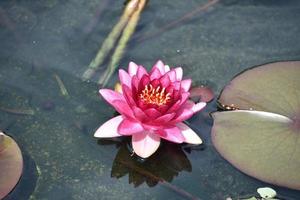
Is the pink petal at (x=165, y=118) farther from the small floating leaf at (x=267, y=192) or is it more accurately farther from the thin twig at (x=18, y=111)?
the thin twig at (x=18, y=111)

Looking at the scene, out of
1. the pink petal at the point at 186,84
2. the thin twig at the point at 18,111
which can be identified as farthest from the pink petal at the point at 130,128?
the thin twig at the point at 18,111

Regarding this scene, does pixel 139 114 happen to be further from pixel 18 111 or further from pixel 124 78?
pixel 18 111

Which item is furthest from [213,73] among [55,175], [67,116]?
[55,175]

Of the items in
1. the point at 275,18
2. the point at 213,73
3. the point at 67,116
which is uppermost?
the point at 275,18

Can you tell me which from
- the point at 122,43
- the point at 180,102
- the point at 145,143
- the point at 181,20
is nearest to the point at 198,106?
the point at 180,102

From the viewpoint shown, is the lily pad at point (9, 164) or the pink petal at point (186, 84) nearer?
the lily pad at point (9, 164)

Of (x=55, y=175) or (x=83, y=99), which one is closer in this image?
(x=55, y=175)

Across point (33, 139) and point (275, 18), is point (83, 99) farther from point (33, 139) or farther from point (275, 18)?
point (275, 18)
